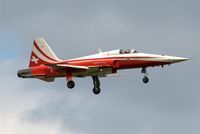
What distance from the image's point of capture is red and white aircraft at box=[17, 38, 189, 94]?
83.8m

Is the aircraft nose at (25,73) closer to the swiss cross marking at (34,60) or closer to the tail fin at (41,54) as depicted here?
the tail fin at (41,54)

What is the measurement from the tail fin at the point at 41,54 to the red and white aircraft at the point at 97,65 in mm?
698

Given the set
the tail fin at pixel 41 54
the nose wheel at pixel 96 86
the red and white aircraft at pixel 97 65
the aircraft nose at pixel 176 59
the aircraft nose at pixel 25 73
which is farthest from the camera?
the tail fin at pixel 41 54

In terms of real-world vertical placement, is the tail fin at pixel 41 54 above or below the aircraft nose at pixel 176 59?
above

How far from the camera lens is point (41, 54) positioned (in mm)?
88375

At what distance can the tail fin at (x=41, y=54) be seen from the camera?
87.9 meters

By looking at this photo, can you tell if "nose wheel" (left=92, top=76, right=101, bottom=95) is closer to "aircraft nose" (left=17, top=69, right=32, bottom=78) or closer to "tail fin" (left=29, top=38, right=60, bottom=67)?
"tail fin" (left=29, top=38, right=60, bottom=67)

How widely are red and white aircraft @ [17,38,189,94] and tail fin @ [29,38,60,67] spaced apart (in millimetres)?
698

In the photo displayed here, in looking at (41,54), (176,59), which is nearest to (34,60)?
(41,54)

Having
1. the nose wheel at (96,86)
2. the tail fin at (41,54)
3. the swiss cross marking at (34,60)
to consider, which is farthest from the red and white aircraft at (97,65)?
the swiss cross marking at (34,60)

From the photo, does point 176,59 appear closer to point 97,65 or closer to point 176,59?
point 176,59

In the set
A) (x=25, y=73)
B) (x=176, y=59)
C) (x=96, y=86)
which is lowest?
(x=96, y=86)

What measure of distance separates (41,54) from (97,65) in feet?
23.3

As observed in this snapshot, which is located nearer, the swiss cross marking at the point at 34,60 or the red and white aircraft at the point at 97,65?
the red and white aircraft at the point at 97,65
